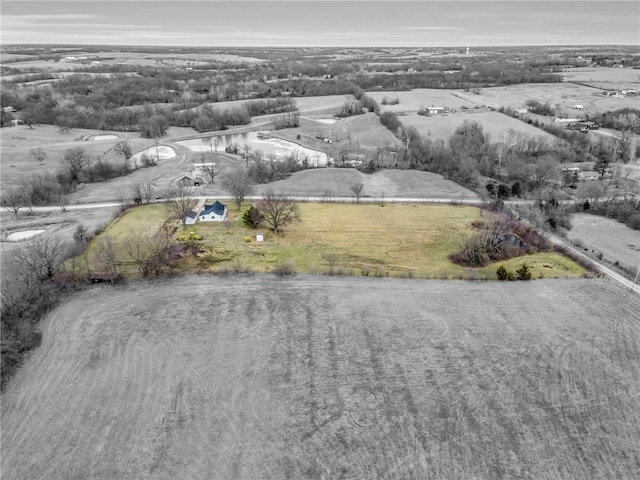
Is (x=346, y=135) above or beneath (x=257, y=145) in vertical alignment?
above

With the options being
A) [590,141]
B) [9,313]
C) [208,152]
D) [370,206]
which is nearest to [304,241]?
[370,206]

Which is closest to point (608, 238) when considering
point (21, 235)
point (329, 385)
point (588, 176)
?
point (588, 176)

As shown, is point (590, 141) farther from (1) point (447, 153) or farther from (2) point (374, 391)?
(2) point (374, 391)

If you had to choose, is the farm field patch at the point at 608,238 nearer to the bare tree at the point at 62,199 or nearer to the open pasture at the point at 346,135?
the open pasture at the point at 346,135

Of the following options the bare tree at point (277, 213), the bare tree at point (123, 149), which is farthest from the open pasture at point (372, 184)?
the bare tree at point (123, 149)

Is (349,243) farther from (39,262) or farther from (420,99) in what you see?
(420,99)

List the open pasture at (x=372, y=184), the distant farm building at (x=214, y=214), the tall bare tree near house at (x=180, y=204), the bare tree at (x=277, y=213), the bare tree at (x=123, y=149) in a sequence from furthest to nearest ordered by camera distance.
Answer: the bare tree at (x=123, y=149), the open pasture at (x=372, y=184), the distant farm building at (x=214, y=214), the tall bare tree near house at (x=180, y=204), the bare tree at (x=277, y=213)
